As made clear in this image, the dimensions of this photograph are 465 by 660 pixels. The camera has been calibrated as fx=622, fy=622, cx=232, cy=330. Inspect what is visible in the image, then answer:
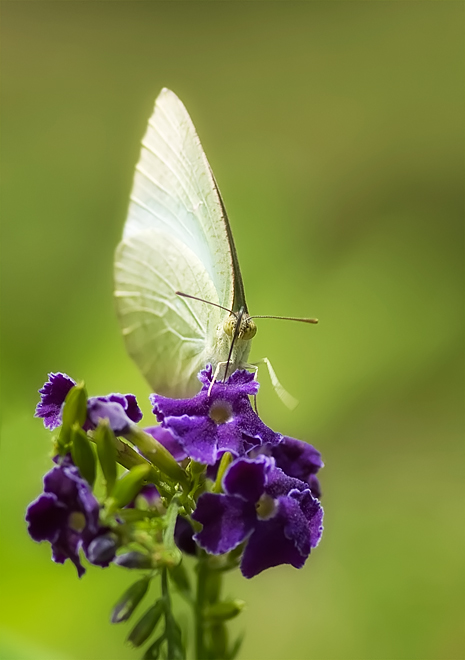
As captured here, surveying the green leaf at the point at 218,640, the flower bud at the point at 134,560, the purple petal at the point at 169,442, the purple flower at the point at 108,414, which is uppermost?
the purple flower at the point at 108,414

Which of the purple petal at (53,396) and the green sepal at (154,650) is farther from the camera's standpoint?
the purple petal at (53,396)

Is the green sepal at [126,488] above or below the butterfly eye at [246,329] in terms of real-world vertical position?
below

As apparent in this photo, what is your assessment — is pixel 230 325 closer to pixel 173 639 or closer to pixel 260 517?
pixel 260 517

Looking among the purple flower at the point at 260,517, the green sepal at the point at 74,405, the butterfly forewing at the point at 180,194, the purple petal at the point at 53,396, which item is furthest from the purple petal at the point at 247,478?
the butterfly forewing at the point at 180,194

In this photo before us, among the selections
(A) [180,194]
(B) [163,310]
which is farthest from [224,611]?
(A) [180,194]

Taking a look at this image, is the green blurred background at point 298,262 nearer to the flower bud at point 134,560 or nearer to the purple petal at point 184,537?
the purple petal at point 184,537

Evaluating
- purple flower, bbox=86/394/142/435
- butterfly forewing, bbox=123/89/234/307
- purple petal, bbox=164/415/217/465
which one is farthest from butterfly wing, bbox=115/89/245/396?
purple flower, bbox=86/394/142/435

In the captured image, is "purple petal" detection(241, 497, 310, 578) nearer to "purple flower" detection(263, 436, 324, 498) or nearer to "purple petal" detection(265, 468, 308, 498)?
"purple petal" detection(265, 468, 308, 498)
